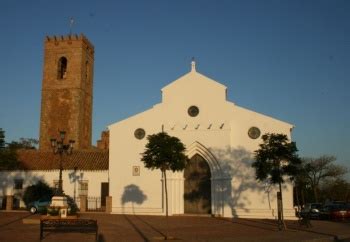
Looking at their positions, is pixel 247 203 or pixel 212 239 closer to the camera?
pixel 212 239

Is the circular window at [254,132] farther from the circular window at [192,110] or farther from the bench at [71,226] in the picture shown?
the bench at [71,226]

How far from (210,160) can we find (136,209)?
6.29 m

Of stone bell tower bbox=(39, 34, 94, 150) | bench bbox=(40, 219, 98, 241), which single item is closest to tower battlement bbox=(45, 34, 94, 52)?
stone bell tower bbox=(39, 34, 94, 150)

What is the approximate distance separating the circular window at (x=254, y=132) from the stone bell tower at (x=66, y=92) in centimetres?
2244

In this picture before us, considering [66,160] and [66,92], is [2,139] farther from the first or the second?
[66,92]

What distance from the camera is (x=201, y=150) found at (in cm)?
2989

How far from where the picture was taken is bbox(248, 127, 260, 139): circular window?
29.6 metres

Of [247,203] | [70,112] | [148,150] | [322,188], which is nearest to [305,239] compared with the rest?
[148,150]

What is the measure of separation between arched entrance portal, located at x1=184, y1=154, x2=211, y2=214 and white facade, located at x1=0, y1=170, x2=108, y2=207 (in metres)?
8.94

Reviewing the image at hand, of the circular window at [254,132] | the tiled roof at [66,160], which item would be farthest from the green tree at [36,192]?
the circular window at [254,132]

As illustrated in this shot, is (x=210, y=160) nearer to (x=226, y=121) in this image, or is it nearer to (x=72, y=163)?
(x=226, y=121)

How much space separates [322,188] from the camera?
60.1 m

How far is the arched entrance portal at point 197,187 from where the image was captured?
29.8 metres

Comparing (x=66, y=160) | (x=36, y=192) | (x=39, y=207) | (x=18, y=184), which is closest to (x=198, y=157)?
(x=39, y=207)
